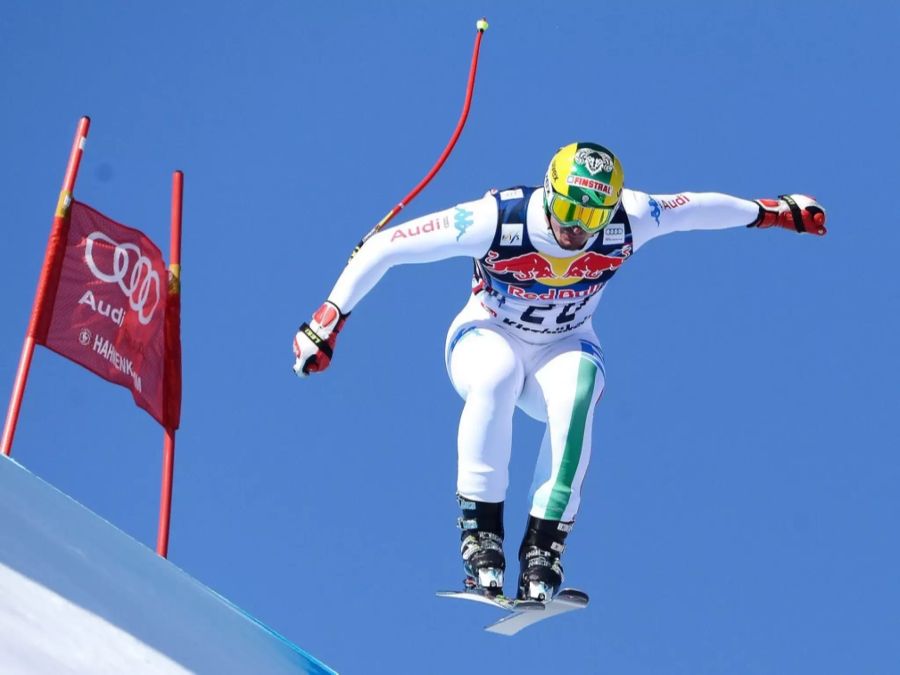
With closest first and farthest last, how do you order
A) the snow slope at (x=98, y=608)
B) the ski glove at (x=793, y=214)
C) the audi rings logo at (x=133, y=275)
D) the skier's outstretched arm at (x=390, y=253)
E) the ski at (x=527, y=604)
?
the snow slope at (x=98, y=608) → the ski at (x=527, y=604) → the skier's outstretched arm at (x=390, y=253) → the ski glove at (x=793, y=214) → the audi rings logo at (x=133, y=275)

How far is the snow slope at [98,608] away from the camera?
213 inches

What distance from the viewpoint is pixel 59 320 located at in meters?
10.7

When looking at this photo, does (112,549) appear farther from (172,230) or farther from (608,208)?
(172,230)

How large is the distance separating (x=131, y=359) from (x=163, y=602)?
16.1 feet

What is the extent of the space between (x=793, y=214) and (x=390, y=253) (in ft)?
8.31

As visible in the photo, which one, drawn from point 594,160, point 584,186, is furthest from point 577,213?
point 594,160

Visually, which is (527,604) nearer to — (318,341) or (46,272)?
(318,341)

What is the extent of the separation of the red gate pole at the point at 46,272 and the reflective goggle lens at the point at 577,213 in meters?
3.17

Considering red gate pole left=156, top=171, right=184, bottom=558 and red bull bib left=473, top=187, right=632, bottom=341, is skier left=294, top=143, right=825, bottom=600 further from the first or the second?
red gate pole left=156, top=171, right=184, bottom=558

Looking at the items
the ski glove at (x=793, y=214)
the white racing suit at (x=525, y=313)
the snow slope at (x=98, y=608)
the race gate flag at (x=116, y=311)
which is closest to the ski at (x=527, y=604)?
the white racing suit at (x=525, y=313)

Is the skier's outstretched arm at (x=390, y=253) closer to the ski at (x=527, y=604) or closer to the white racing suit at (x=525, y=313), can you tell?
the white racing suit at (x=525, y=313)

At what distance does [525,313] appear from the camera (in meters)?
9.47

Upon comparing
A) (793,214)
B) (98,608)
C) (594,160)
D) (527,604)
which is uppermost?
(793,214)

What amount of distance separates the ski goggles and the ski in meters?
1.85
